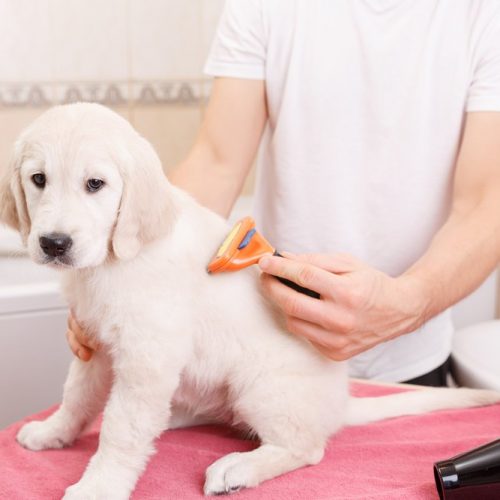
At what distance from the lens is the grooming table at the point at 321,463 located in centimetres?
100

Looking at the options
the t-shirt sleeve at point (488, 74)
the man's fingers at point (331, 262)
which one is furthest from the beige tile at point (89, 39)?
the man's fingers at point (331, 262)

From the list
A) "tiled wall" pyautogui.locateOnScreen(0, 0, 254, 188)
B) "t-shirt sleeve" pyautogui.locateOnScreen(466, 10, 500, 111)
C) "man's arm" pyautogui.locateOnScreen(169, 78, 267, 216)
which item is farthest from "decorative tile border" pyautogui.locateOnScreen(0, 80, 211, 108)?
"t-shirt sleeve" pyautogui.locateOnScreen(466, 10, 500, 111)

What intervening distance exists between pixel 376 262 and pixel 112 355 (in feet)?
2.14

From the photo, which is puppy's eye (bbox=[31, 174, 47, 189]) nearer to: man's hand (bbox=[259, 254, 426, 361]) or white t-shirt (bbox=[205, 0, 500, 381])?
man's hand (bbox=[259, 254, 426, 361])

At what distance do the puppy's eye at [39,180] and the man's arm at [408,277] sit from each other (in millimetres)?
311

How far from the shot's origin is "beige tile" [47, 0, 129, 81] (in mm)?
2475

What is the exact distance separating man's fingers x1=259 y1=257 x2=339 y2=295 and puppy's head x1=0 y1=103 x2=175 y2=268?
0.51 ft

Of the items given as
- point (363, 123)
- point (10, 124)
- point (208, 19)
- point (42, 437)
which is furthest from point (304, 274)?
point (208, 19)

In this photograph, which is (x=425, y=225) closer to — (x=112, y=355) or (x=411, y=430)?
(x=411, y=430)

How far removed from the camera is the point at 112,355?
108 cm

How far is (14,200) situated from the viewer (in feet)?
3.43

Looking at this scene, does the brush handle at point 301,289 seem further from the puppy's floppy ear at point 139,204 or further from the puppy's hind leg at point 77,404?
the puppy's hind leg at point 77,404

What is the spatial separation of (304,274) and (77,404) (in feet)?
1.31

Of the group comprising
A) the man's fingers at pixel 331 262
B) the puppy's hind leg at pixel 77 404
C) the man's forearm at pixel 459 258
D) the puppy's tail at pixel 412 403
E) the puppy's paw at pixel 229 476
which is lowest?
the puppy's tail at pixel 412 403
